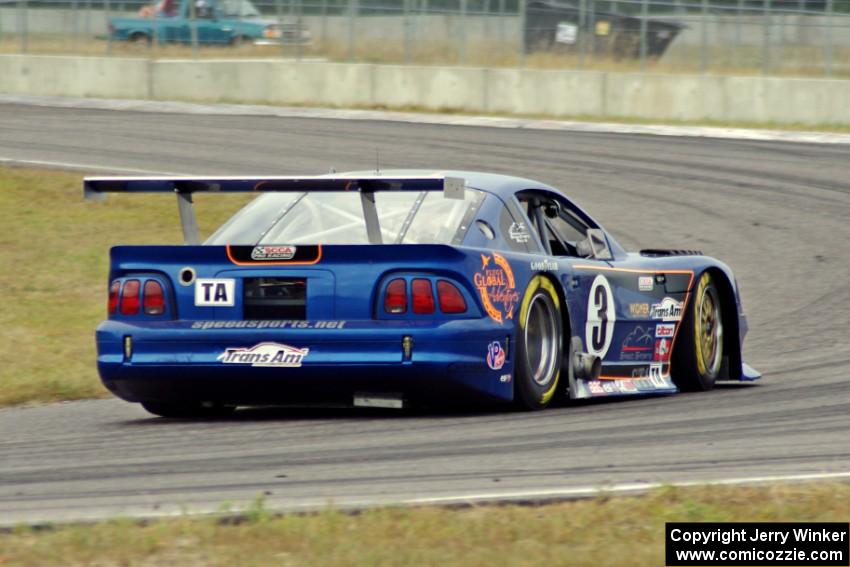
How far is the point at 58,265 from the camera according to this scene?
13609 mm

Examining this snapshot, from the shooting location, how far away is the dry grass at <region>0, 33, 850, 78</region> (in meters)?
28.7

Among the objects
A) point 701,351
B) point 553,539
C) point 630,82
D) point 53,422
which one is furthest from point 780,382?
point 630,82

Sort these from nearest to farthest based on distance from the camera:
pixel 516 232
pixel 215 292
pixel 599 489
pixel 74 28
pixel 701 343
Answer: pixel 599 489 → pixel 215 292 → pixel 516 232 → pixel 701 343 → pixel 74 28

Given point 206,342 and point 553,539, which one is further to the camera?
point 206,342

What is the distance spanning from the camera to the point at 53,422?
8.29 meters

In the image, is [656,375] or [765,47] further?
[765,47]

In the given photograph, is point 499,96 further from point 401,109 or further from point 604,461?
point 604,461

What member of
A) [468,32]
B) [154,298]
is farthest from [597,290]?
[468,32]

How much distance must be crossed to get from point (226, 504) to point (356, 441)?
5.62 ft

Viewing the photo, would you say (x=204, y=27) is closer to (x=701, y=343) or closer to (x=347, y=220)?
(x=701, y=343)

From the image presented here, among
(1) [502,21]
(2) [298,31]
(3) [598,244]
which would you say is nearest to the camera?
(3) [598,244]

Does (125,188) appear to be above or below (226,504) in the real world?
above

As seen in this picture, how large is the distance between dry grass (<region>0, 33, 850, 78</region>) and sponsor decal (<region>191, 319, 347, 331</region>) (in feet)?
72.7

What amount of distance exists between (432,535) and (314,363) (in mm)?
2657
